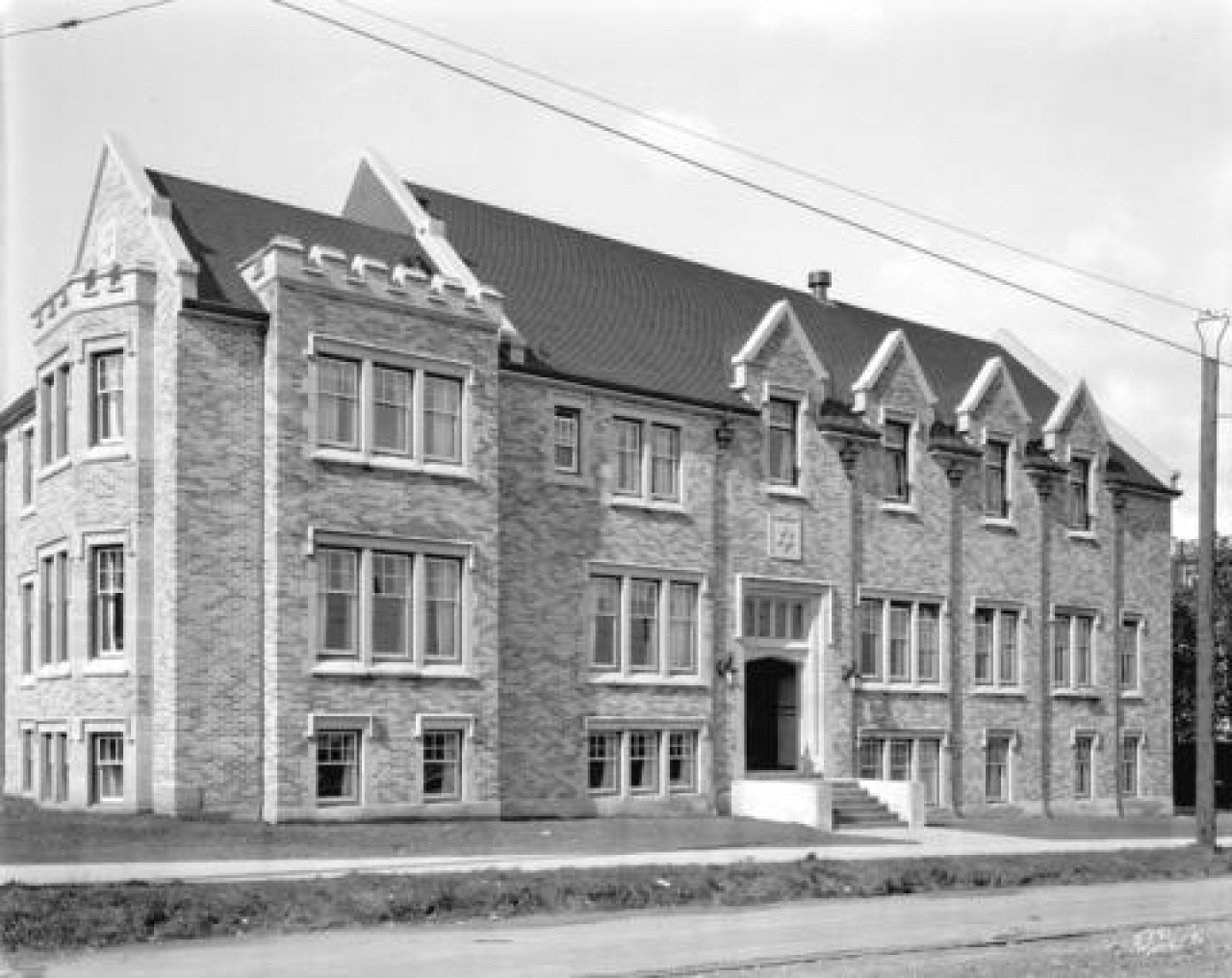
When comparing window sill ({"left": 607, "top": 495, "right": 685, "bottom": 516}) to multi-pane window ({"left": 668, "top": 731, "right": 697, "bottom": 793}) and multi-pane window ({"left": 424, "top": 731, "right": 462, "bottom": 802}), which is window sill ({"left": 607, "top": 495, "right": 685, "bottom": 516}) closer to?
multi-pane window ({"left": 668, "top": 731, "right": 697, "bottom": 793})

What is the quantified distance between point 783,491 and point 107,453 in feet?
45.4

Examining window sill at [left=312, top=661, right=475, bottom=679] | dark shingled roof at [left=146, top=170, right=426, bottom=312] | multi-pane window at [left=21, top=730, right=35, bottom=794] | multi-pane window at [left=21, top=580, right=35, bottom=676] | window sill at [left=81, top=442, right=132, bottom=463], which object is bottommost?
multi-pane window at [left=21, top=730, right=35, bottom=794]

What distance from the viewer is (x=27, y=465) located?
3231 cm

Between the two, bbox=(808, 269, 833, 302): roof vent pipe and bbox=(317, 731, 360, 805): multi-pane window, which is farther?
bbox=(808, 269, 833, 302): roof vent pipe

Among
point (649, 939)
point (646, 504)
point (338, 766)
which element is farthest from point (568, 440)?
point (649, 939)

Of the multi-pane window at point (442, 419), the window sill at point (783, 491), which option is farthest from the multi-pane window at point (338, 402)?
the window sill at point (783, 491)

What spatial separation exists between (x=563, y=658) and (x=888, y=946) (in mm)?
15895

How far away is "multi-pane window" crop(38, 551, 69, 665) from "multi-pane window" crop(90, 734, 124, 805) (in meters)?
1.84

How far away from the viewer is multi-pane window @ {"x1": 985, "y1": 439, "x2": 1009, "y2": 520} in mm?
39438

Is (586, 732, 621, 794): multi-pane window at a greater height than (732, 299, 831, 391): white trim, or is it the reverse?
(732, 299, 831, 391): white trim

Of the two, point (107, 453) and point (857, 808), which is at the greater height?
point (107, 453)

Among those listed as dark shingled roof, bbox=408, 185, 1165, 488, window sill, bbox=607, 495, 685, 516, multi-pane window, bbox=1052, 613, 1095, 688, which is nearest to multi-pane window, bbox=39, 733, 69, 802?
dark shingled roof, bbox=408, 185, 1165, 488

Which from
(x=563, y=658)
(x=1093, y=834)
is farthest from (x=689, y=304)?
(x=1093, y=834)

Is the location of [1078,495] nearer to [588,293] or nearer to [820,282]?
[820,282]
